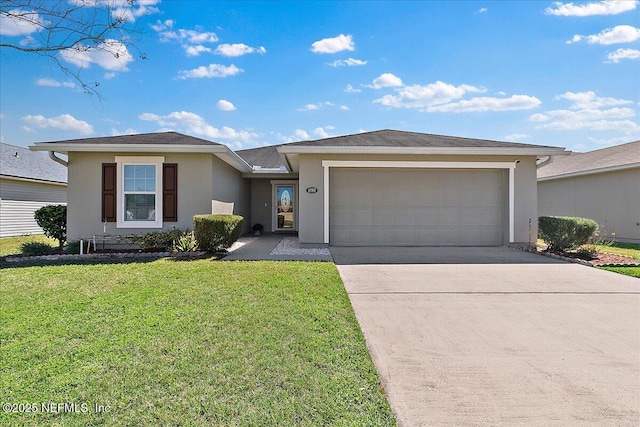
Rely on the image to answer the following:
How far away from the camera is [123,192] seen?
9812mm

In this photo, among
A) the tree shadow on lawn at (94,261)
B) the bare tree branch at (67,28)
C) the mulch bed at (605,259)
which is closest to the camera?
the bare tree branch at (67,28)

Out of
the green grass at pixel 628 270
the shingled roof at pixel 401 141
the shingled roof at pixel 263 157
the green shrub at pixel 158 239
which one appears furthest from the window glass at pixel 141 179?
the green grass at pixel 628 270

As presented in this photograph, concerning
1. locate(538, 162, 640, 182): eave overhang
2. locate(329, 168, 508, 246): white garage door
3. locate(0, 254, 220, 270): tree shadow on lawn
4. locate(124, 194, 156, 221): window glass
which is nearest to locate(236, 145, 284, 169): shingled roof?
locate(329, 168, 508, 246): white garage door

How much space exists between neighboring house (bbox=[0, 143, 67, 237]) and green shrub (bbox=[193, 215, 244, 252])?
1138cm

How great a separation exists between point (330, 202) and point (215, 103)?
6.97 metres

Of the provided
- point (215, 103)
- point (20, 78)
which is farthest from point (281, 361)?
point (215, 103)

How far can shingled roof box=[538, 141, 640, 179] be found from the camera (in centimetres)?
1271

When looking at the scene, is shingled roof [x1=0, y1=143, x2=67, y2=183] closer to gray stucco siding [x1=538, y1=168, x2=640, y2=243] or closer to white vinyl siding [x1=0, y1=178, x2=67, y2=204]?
white vinyl siding [x1=0, y1=178, x2=67, y2=204]

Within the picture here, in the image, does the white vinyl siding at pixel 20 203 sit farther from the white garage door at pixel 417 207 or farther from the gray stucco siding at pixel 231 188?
the white garage door at pixel 417 207

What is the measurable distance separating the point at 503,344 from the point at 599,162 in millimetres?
14732

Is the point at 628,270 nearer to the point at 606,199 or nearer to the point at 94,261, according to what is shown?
the point at 606,199

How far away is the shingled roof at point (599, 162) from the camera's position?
12.7 meters

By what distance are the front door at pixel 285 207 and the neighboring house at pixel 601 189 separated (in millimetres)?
9854

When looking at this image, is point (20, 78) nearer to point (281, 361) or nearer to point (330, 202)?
point (281, 361)
